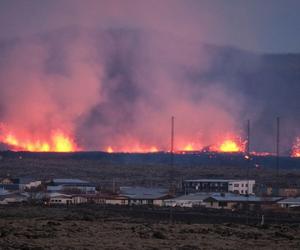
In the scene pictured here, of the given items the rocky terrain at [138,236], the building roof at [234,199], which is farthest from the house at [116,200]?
the rocky terrain at [138,236]

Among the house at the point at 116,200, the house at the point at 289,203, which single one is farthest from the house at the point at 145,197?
the house at the point at 289,203

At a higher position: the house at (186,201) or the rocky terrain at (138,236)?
the house at (186,201)

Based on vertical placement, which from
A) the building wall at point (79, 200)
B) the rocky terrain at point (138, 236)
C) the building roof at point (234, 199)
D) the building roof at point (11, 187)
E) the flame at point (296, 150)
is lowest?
the rocky terrain at point (138, 236)

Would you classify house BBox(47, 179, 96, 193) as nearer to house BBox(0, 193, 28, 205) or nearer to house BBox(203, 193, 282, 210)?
house BBox(0, 193, 28, 205)

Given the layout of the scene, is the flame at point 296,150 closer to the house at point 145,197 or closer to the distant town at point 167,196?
the distant town at point 167,196

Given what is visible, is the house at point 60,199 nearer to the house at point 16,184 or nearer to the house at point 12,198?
the house at point 12,198

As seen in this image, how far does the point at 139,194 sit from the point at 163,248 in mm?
36930

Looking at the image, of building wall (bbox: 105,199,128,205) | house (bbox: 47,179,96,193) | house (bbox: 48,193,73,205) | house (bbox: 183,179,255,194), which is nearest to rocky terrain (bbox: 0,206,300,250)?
building wall (bbox: 105,199,128,205)

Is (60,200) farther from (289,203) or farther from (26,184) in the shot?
(26,184)

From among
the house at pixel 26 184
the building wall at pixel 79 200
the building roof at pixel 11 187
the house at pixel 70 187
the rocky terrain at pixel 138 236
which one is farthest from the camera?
the house at pixel 26 184

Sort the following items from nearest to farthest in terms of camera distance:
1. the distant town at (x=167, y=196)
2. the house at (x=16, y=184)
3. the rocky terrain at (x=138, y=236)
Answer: the rocky terrain at (x=138, y=236) → the distant town at (x=167, y=196) → the house at (x=16, y=184)

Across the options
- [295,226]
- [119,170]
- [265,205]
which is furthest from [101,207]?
[119,170]

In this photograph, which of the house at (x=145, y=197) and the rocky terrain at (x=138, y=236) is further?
the house at (x=145, y=197)

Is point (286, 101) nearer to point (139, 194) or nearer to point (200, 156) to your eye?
point (200, 156)
